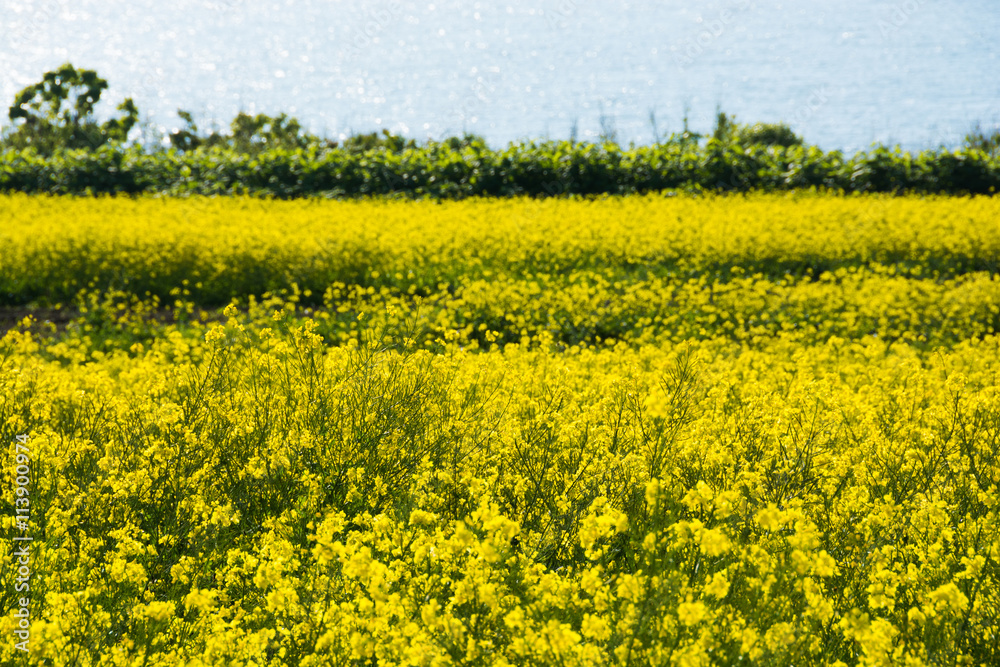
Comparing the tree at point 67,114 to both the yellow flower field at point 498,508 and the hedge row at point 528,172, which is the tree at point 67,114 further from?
the yellow flower field at point 498,508

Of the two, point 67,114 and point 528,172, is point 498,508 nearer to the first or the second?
point 528,172

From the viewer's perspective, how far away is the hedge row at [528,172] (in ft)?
59.9

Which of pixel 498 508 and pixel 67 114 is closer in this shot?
pixel 498 508

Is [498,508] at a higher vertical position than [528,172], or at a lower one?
lower

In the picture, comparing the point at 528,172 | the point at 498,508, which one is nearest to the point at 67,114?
the point at 528,172

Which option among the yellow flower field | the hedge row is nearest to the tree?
the hedge row

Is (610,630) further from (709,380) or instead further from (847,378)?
(847,378)

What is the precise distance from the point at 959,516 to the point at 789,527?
34.3 inches

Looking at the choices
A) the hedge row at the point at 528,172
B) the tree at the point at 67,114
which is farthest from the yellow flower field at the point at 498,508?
the tree at the point at 67,114

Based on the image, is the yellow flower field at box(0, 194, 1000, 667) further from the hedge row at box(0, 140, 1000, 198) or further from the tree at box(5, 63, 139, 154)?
the tree at box(5, 63, 139, 154)

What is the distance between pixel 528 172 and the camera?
18.8m

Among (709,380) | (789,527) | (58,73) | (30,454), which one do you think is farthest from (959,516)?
(58,73)

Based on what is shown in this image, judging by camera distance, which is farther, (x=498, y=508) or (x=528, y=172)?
(x=528, y=172)

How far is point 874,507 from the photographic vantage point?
10.9ft
